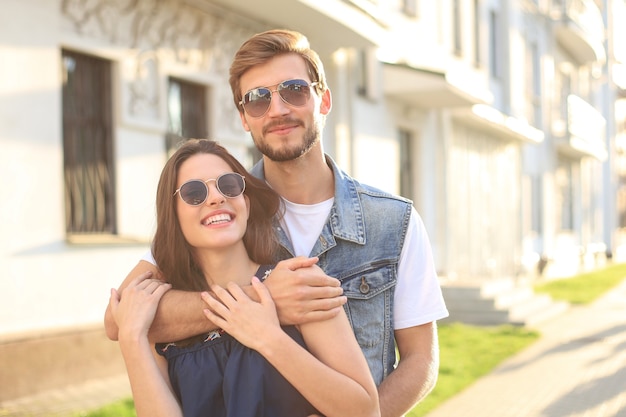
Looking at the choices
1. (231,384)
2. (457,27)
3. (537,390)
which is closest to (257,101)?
(231,384)

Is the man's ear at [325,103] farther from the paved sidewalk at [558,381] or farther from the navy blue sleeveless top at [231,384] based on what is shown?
the paved sidewalk at [558,381]

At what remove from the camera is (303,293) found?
7.91 feet

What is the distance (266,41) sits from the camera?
273cm

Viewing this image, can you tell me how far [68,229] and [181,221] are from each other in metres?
6.16

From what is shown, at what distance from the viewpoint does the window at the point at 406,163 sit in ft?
55.3

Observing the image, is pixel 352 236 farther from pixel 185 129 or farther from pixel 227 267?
pixel 185 129

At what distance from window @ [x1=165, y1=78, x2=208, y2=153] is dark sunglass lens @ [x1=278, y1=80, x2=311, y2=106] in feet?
23.4

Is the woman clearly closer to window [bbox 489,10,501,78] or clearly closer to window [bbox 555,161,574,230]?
window [bbox 489,10,501,78]

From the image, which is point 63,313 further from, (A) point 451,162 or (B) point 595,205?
(B) point 595,205

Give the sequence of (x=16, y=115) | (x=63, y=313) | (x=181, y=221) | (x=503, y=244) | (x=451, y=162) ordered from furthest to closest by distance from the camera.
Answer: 1. (x=503, y=244)
2. (x=451, y=162)
3. (x=63, y=313)
4. (x=16, y=115)
5. (x=181, y=221)

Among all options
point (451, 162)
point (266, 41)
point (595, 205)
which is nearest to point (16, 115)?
point (266, 41)

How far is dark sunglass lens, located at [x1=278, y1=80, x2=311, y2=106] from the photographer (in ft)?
9.04

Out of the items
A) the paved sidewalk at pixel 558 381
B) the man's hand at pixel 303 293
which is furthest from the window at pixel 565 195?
the man's hand at pixel 303 293

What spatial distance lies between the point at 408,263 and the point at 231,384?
2.33 feet
